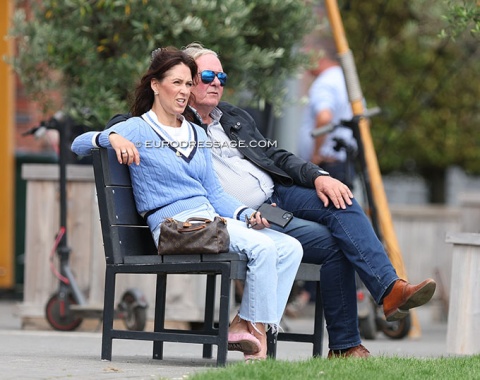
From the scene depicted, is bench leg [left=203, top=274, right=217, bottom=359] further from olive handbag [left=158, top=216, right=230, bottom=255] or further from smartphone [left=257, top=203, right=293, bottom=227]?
olive handbag [left=158, top=216, right=230, bottom=255]

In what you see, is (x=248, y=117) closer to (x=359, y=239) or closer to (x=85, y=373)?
(x=359, y=239)

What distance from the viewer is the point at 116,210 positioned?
682 cm

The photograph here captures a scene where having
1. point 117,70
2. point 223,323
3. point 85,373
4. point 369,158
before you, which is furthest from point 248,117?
point 369,158

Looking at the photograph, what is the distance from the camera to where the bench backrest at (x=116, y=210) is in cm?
677

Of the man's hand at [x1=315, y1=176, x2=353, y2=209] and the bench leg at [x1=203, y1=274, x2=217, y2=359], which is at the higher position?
the man's hand at [x1=315, y1=176, x2=353, y2=209]

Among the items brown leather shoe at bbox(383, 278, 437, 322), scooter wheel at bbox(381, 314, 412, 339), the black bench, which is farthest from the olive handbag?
scooter wheel at bbox(381, 314, 412, 339)

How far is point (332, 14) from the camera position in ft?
37.7

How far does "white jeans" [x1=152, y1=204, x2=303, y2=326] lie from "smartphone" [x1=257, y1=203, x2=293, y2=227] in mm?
125

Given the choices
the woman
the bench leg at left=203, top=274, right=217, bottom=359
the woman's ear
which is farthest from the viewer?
the bench leg at left=203, top=274, right=217, bottom=359

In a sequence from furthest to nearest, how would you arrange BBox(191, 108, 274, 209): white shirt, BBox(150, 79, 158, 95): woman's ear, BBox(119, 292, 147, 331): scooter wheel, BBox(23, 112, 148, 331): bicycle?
BBox(23, 112, 148, 331): bicycle < BBox(119, 292, 147, 331): scooter wheel < BBox(191, 108, 274, 209): white shirt < BBox(150, 79, 158, 95): woman's ear

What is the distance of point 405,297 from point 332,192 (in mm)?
636

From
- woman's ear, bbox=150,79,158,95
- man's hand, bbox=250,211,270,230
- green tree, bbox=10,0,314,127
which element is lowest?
man's hand, bbox=250,211,270,230

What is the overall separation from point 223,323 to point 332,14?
18.1ft

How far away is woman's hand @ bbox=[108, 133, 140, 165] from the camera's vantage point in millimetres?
6574
